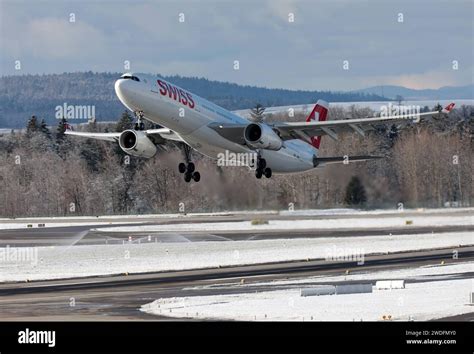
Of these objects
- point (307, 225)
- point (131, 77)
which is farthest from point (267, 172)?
point (307, 225)

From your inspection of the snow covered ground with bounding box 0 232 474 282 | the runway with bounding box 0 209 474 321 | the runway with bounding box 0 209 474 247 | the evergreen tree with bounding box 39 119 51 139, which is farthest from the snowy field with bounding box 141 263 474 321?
the evergreen tree with bounding box 39 119 51 139

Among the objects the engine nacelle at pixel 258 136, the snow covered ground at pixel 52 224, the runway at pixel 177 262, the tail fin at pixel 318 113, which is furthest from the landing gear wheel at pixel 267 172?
the snow covered ground at pixel 52 224

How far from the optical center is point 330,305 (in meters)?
35.2

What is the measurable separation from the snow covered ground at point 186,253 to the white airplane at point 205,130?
6065 millimetres

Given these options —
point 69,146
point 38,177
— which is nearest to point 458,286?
point 38,177

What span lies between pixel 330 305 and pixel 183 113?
17.2 metres

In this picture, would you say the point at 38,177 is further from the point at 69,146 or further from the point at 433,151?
the point at 433,151

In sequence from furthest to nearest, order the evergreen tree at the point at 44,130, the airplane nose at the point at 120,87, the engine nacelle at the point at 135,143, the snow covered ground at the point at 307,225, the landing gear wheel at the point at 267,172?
the evergreen tree at the point at 44,130, the snow covered ground at the point at 307,225, the landing gear wheel at the point at 267,172, the engine nacelle at the point at 135,143, the airplane nose at the point at 120,87

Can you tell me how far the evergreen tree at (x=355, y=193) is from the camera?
62750 mm

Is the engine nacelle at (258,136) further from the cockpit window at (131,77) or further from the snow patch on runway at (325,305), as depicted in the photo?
the snow patch on runway at (325,305)

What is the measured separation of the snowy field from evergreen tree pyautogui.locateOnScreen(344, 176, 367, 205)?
20.6m

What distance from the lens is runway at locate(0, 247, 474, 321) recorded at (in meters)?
35.3
